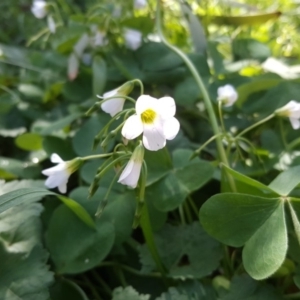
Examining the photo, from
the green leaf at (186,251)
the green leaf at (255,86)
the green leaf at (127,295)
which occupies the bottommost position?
the green leaf at (186,251)

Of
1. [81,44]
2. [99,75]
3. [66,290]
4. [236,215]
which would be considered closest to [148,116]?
[236,215]

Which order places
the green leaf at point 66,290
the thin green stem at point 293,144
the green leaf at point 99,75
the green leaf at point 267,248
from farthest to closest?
the green leaf at point 99,75 < the thin green stem at point 293,144 < the green leaf at point 66,290 < the green leaf at point 267,248

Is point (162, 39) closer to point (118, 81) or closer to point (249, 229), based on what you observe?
point (118, 81)

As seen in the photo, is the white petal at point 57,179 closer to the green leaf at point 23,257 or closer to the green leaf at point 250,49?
the green leaf at point 23,257

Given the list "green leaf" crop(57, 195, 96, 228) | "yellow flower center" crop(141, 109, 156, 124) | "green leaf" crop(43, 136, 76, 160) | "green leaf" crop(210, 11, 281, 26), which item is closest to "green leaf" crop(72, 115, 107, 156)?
"green leaf" crop(43, 136, 76, 160)

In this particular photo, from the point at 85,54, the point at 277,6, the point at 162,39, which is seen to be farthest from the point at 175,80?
the point at 277,6

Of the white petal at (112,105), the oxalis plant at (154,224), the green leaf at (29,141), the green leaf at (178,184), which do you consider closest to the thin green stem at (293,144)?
the oxalis plant at (154,224)
